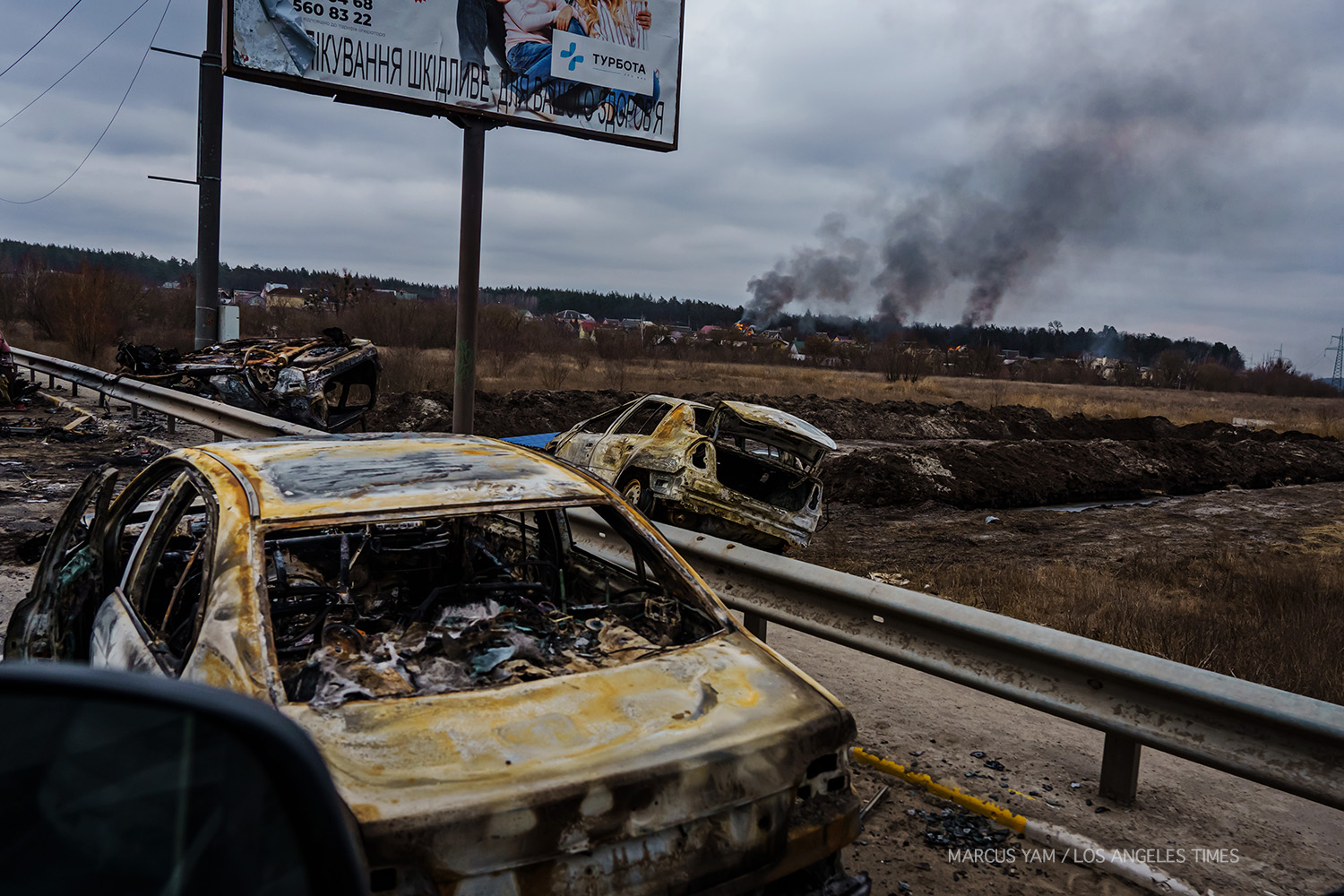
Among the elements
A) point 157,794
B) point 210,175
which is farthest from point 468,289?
point 157,794

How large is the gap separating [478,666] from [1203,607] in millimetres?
7169

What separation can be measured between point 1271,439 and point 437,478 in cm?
3091

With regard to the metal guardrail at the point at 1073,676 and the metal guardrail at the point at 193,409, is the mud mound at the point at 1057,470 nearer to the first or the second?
the metal guardrail at the point at 193,409

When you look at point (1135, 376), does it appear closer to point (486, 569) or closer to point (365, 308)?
point (365, 308)

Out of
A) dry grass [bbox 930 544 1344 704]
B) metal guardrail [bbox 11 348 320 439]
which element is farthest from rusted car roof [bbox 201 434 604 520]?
metal guardrail [bbox 11 348 320 439]

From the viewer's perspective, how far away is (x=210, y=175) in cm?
1522

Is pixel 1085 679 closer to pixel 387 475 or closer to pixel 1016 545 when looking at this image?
pixel 387 475

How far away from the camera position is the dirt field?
341cm

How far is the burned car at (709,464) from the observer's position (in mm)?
9148

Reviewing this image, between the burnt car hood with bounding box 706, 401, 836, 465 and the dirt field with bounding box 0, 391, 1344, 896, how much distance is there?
4.29 ft

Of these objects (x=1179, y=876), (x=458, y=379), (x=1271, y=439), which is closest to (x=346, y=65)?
(x=458, y=379)

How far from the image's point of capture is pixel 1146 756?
4.45m

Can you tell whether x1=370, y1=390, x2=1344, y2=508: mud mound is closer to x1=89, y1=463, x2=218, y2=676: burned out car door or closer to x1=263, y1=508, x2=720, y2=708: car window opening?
x1=263, y1=508, x2=720, y2=708: car window opening

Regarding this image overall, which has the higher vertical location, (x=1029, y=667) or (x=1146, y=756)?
(x=1029, y=667)
